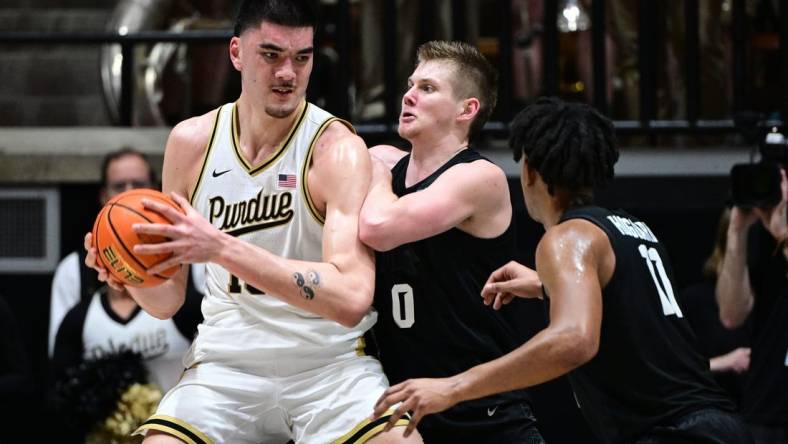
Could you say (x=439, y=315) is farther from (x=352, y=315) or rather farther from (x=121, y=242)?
(x=121, y=242)

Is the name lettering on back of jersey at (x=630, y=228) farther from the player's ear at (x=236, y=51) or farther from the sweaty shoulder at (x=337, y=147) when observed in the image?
the player's ear at (x=236, y=51)

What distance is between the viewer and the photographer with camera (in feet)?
18.7

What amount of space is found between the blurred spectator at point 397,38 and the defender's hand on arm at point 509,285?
2.88 m

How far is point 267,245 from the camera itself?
175 inches

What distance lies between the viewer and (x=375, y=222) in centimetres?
436

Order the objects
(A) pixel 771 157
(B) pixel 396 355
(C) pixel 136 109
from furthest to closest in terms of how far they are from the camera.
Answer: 1. (C) pixel 136 109
2. (A) pixel 771 157
3. (B) pixel 396 355

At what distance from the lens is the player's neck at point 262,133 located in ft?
14.9

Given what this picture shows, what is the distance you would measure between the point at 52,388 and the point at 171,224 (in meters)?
2.87

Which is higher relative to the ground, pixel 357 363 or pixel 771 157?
pixel 771 157

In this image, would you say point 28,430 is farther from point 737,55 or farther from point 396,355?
point 737,55

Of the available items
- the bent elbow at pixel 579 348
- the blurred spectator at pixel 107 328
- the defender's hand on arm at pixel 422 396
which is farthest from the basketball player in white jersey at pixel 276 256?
the blurred spectator at pixel 107 328

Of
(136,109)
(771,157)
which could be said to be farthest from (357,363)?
(136,109)

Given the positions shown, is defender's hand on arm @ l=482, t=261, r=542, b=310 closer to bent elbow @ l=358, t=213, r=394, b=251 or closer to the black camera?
bent elbow @ l=358, t=213, r=394, b=251

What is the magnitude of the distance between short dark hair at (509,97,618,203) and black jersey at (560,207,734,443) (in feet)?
0.34
